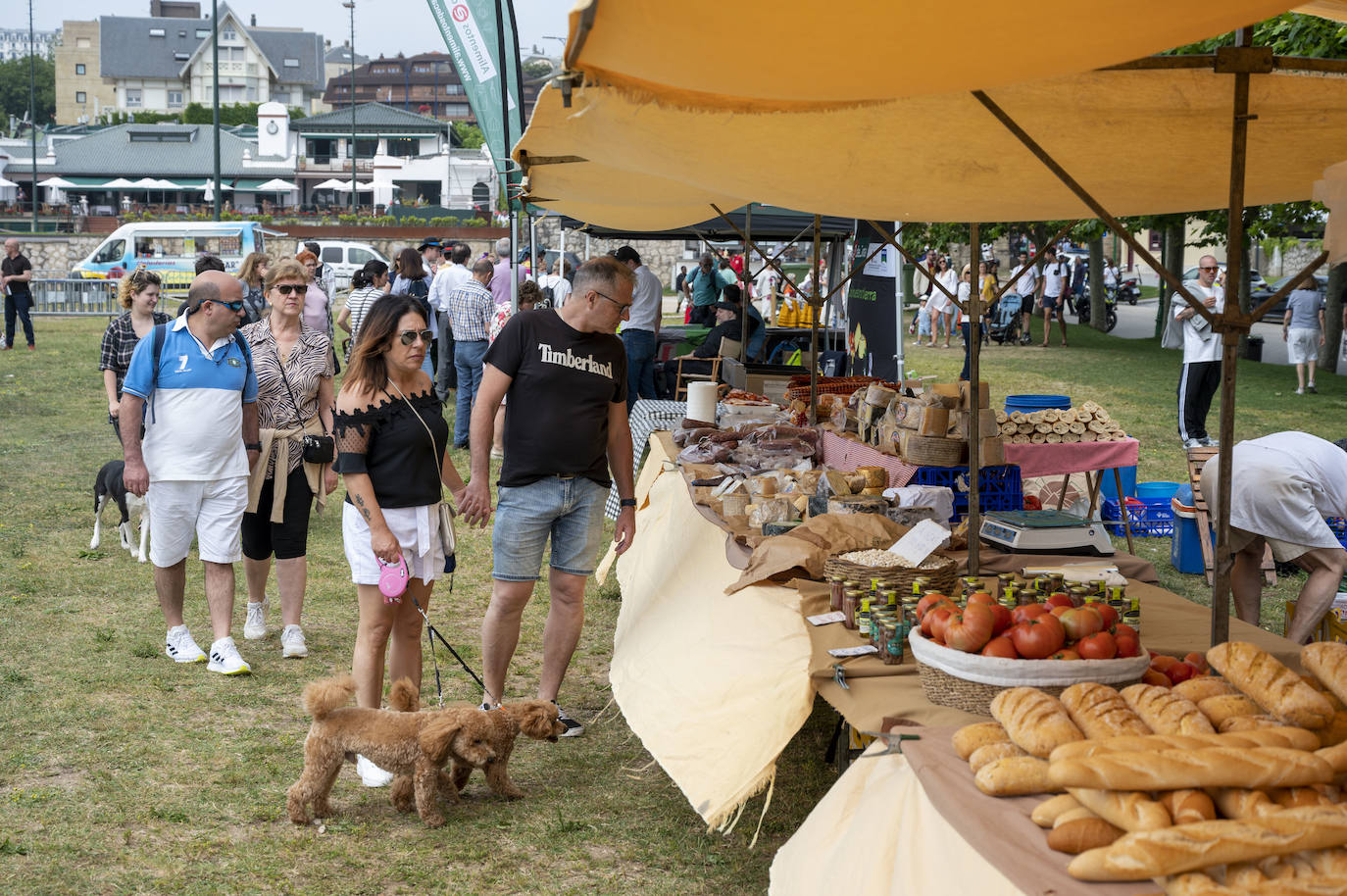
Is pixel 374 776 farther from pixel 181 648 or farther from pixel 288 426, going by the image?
pixel 288 426

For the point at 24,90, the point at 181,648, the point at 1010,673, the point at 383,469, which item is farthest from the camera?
the point at 24,90

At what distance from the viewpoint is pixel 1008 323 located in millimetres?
24422

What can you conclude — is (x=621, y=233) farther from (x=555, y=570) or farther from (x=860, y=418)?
(x=555, y=570)

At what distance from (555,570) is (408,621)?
613 millimetres

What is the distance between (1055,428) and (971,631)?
3959 mm

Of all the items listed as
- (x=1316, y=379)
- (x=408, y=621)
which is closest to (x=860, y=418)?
(x=408, y=621)

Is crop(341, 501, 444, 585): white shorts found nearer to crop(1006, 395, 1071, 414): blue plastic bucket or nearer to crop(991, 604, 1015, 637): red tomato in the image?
crop(991, 604, 1015, 637): red tomato

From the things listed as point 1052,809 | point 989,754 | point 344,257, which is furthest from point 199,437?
point 344,257

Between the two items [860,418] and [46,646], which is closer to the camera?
[46,646]

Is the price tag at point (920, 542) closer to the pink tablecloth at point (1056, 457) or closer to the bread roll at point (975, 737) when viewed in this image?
the bread roll at point (975, 737)

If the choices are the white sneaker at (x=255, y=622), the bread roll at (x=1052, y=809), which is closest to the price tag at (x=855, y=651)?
the bread roll at (x=1052, y=809)

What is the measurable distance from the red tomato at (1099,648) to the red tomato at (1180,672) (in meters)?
0.21

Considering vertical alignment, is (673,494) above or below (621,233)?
below

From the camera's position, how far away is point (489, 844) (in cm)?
365
